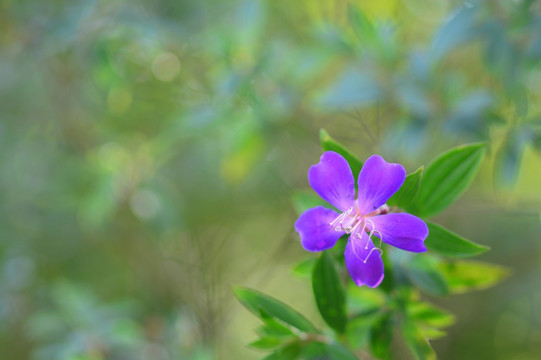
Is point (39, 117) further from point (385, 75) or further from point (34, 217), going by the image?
point (385, 75)

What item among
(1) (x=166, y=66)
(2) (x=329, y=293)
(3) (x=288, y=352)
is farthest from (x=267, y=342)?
(1) (x=166, y=66)

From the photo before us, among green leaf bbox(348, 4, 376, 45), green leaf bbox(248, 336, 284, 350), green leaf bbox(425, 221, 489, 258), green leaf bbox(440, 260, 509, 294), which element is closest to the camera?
green leaf bbox(425, 221, 489, 258)

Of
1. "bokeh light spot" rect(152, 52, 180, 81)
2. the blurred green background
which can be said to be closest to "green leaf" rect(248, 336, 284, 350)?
the blurred green background

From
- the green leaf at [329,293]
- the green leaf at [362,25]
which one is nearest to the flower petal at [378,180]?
the green leaf at [329,293]

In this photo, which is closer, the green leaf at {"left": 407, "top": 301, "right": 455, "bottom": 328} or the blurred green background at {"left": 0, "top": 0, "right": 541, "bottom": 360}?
the green leaf at {"left": 407, "top": 301, "right": 455, "bottom": 328}

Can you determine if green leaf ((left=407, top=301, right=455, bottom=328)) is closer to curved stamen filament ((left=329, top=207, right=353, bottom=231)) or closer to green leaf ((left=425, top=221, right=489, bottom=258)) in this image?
green leaf ((left=425, top=221, right=489, bottom=258))

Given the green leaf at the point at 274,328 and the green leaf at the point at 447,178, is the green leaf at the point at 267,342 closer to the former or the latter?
the green leaf at the point at 274,328
